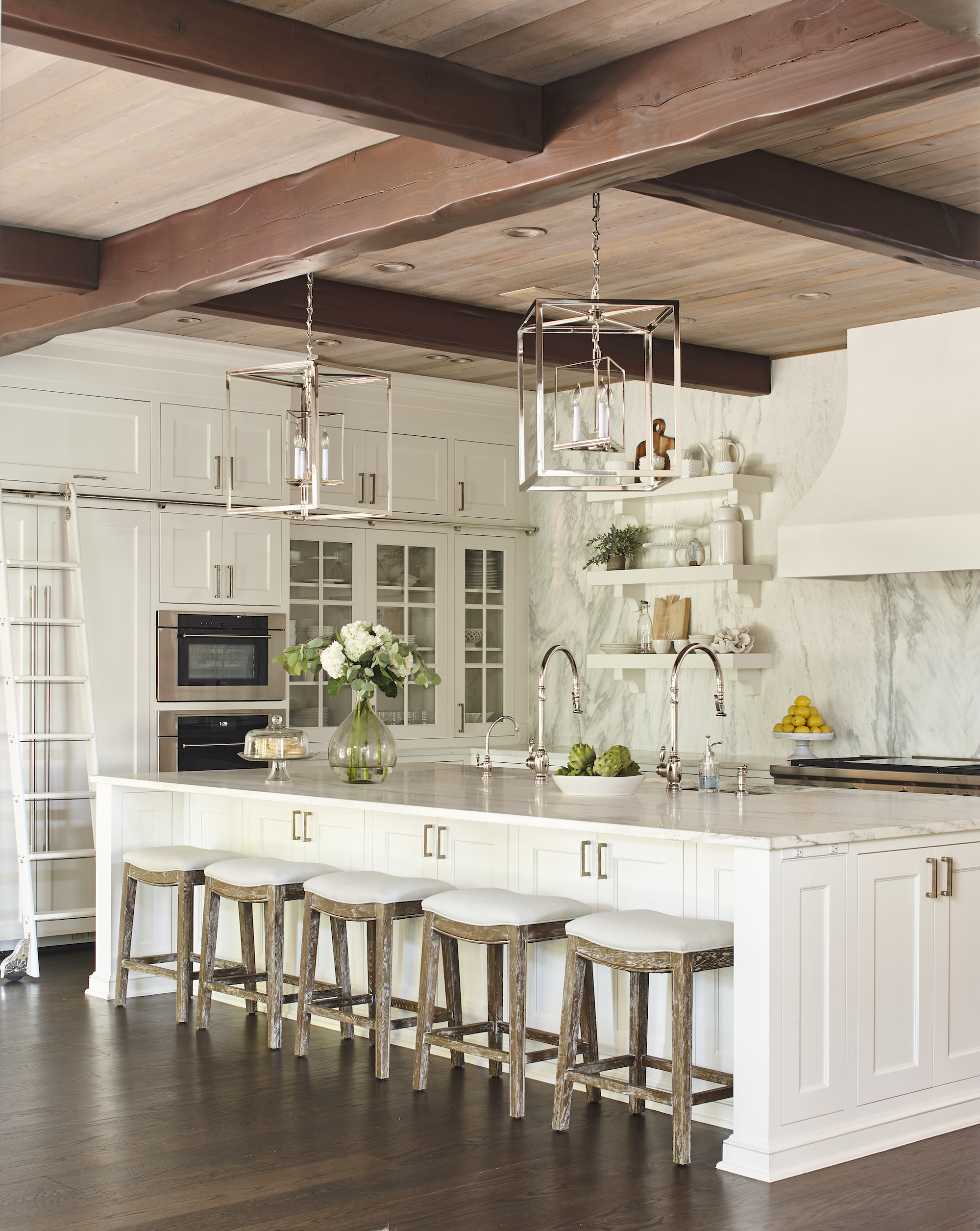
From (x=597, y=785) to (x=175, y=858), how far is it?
1.68 m

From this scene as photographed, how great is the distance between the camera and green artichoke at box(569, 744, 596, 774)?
4.37 meters

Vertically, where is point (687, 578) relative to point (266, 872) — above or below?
above

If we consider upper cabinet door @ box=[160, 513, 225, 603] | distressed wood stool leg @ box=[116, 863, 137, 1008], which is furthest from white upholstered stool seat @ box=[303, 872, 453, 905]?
upper cabinet door @ box=[160, 513, 225, 603]

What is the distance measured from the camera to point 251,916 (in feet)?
16.6

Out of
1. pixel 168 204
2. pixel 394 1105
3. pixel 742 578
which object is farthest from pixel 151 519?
pixel 394 1105

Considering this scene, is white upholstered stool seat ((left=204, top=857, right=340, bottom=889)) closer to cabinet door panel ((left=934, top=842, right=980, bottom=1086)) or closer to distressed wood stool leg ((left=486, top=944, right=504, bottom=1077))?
distressed wood stool leg ((left=486, top=944, right=504, bottom=1077))

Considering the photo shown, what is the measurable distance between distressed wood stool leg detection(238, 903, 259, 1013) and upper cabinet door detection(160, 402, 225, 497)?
2.18 meters

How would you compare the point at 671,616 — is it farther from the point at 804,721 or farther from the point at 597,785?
the point at 597,785

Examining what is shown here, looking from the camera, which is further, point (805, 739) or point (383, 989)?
point (805, 739)

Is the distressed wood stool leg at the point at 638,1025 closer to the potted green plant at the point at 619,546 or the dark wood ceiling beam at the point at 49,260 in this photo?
the dark wood ceiling beam at the point at 49,260

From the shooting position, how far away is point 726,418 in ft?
22.9

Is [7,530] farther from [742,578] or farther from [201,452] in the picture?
[742,578]

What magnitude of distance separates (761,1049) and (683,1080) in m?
0.21

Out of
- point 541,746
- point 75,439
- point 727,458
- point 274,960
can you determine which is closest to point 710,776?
point 541,746
